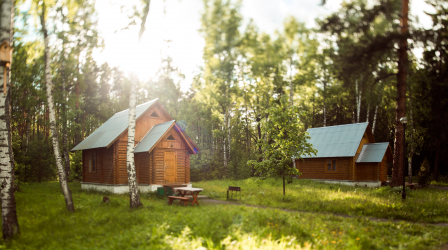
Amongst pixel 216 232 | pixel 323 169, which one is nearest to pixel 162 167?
pixel 216 232

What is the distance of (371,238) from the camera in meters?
8.45

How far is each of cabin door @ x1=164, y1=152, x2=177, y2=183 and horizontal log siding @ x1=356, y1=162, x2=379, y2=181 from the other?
16.6 m

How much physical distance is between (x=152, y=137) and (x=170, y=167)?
2472 millimetres

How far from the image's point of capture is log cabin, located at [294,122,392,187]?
85.0 ft

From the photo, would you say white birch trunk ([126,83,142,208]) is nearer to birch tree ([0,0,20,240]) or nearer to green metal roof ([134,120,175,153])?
birch tree ([0,0,20,240])

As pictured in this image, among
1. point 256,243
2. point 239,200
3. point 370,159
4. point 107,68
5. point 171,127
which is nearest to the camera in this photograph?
point 256,243

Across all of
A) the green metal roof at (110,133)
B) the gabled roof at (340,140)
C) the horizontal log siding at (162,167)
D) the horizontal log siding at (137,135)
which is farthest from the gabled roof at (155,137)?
the gabled roof at (340,140)

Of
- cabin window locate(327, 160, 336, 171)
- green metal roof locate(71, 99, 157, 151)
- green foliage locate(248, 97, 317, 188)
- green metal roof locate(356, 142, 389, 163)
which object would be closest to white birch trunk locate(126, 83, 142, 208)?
green metal roof locate(71, 99, 157, 151)

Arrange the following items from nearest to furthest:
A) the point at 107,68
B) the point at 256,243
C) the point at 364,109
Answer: the point at 256,243
the point at 107,68
the point at 364,109

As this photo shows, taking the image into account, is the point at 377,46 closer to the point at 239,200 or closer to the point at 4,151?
the point at 239,200

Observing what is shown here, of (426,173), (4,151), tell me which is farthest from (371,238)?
(426,173)

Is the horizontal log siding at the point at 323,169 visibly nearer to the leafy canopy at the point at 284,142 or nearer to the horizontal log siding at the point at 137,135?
the leafy canopy at the point at 284,142

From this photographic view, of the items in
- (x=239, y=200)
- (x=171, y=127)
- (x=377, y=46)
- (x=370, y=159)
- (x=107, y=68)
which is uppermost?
(x=107, y=68)

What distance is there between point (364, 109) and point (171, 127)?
3219cm
